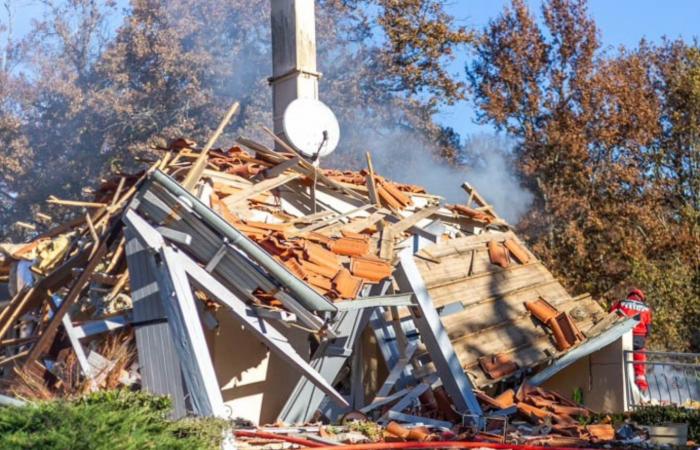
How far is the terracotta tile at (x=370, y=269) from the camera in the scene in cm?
1102

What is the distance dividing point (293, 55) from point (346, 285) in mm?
6159

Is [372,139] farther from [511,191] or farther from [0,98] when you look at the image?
[0,98]

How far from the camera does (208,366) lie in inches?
382

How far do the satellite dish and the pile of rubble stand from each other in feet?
0.83

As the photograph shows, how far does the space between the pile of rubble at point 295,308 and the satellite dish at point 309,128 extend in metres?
0.25

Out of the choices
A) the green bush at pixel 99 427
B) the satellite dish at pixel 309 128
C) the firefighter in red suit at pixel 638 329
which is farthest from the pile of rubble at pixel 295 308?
the green bush at pixel 99 427

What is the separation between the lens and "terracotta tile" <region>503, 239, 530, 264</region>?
1429cm

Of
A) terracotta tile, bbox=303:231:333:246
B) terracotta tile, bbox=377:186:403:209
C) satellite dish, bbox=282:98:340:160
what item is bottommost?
terracotta tile, bbox=303:231:333:246

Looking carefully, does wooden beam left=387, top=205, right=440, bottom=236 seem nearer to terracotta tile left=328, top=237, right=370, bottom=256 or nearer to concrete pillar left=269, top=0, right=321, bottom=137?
terracotta tile left=328, top=237, right=370, bottom=256

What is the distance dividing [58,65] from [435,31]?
11.5m

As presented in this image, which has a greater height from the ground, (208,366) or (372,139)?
(372,139)

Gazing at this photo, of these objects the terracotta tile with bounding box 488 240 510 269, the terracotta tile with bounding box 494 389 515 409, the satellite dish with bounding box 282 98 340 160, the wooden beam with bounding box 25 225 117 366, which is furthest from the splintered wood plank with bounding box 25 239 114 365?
the terracotta tile with bounding box 488 240 510 269

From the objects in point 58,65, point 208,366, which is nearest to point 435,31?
point 58,65

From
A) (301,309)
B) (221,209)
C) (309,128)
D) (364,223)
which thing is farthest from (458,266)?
(301,309)
